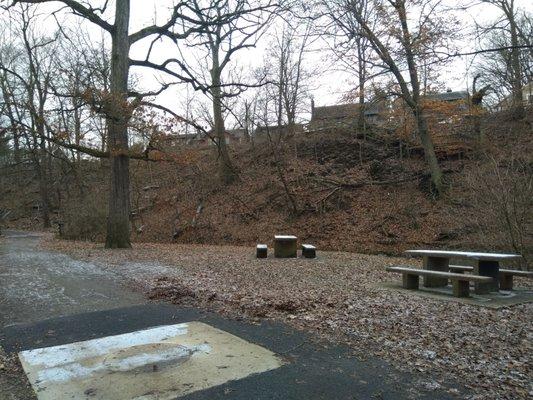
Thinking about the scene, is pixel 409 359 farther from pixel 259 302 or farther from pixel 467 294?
pixel 467 294

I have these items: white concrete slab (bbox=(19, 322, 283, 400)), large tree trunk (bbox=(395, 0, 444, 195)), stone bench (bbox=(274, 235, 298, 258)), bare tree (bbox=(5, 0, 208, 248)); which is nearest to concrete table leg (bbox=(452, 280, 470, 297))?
white concrete slab (bbox=(19, 322, 283, 400))

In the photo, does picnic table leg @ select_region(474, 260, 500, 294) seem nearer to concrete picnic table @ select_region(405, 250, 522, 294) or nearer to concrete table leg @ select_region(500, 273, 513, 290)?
concrete picnic table @ select_region(405, 250, 522, 294)

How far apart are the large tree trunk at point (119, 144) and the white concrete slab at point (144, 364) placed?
10.8m

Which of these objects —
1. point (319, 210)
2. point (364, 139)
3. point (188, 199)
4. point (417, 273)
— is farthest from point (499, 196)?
point (188, 199)

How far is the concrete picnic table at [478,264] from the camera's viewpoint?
757cm

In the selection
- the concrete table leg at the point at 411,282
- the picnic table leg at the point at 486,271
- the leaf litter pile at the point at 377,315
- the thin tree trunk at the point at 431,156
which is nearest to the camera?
the leaf litter pile at the point at 377,315

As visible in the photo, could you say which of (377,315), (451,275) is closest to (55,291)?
(377,315)

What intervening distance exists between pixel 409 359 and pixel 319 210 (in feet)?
56.7

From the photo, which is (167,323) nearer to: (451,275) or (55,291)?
(55,291)

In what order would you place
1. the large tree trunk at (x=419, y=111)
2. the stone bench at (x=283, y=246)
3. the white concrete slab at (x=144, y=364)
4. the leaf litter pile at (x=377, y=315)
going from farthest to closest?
the large tree trunk at (x=419, y=111), the stone bench at (x=283, y=246), the leaf litter pile at (x=377, y=315), the white concrete slab at (x=144, y=364)

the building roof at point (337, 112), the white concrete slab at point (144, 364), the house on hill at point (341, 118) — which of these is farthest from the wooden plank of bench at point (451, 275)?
the building roof at point (337, 112)

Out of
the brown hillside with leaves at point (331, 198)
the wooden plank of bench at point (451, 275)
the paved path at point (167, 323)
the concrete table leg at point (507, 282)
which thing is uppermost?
the brown hillside with leaves at point (331, 198)

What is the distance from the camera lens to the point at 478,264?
7875 mm

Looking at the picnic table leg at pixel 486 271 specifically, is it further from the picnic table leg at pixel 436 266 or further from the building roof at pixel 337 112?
the building roof at pixel 337 112
